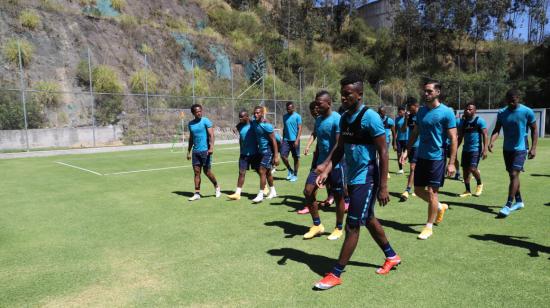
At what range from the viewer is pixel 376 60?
168 feet

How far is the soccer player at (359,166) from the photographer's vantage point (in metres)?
3.91

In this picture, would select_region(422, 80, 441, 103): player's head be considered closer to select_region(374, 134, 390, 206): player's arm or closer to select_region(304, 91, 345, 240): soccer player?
select_region(304, 91, 345, 240): soccer player

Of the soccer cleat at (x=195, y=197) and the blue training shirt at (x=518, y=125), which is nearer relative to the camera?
the blue training shirt at (x=518, y=125)

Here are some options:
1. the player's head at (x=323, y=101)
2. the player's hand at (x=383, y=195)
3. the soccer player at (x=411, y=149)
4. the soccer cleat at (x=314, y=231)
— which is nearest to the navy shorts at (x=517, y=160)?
the soccer player at (x=411, y=149)

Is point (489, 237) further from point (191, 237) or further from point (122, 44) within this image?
point (122, 44)

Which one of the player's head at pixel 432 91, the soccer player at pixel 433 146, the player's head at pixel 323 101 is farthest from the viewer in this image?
the soccer player at pixel 433 146

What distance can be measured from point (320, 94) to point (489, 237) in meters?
3.06

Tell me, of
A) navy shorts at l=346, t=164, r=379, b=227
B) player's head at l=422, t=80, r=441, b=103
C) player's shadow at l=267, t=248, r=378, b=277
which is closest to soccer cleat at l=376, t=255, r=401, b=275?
player's shadow at l=267, t=248, r=378, b=277

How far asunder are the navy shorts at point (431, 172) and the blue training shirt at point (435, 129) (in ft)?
0.23

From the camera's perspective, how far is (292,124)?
426 inches

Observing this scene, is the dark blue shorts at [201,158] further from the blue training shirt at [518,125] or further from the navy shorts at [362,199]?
the blue training shirt at [518,125]

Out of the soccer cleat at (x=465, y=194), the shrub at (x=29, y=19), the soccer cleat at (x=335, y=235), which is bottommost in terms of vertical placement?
the soccer cleat at (x=465, y=194)

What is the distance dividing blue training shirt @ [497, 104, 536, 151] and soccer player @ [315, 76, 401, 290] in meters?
4.01

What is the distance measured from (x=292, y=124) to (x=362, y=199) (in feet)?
22.8
